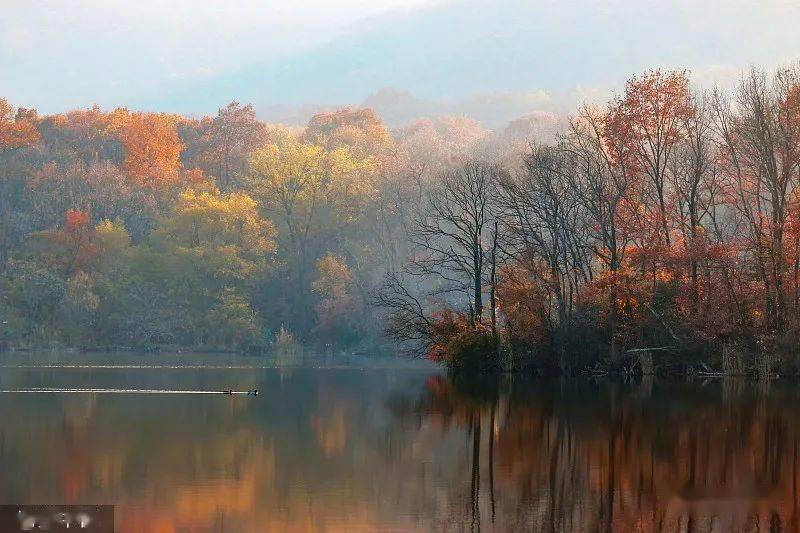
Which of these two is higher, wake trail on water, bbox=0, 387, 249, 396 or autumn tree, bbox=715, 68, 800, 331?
autumn tree, bbox=715, 68, 800, 331

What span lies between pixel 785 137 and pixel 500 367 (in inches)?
541

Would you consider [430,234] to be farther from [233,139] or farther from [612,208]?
[233,139]

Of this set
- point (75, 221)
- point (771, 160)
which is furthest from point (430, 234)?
point (771, 160)

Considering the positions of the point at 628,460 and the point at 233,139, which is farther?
the point at 233,139

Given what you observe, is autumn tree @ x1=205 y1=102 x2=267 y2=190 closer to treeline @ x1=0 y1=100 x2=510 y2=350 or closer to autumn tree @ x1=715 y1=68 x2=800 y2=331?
treeline @ x1=0 y1=100 x2=510 y2=350

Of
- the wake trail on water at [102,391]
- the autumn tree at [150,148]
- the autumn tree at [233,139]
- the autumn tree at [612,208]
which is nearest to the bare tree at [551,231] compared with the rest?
the autumn tree at [612,208]

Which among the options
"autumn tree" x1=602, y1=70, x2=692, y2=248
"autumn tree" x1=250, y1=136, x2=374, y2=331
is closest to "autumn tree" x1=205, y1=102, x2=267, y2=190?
"autumn tree" x1=250, y1=136, x2=374, y2=331

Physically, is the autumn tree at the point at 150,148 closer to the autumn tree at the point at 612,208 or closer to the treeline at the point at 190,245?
Answer: the treeline at the point at 190,245

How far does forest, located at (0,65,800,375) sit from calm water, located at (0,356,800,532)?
8569 mm

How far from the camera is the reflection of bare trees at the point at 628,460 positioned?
14.2m

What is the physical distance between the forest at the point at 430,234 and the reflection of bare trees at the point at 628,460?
9.69m

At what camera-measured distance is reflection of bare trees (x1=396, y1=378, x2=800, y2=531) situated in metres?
14.2

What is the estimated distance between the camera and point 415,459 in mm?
19203

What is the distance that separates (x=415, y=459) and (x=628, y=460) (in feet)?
11.9
